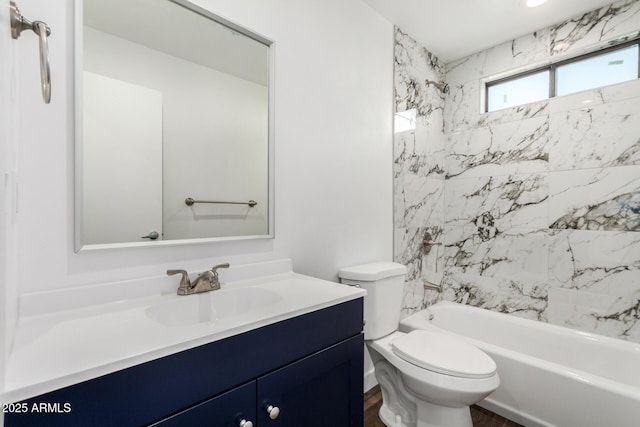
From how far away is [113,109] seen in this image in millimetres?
1070

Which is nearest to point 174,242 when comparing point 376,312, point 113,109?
point 113,109

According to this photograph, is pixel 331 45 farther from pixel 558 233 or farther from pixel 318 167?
pixel 558 233

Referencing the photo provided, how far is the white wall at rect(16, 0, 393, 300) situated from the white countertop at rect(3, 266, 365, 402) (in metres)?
0.12

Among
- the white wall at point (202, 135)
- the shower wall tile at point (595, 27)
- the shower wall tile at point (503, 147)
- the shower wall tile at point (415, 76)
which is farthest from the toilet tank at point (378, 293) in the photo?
the shower wall tile at point (595, 27)

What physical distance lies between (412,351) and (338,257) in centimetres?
64

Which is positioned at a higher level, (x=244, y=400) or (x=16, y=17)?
(x=16, y=17)

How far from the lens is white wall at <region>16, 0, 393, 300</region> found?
2.99 feet

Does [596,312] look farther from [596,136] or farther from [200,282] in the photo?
[200,282]

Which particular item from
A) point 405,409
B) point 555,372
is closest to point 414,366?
point 405,409

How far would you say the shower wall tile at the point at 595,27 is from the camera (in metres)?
1.92

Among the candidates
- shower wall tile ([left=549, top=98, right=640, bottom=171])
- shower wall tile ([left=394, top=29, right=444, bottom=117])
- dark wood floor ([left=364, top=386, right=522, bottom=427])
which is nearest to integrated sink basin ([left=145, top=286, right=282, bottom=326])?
dark wood floor ([left=364, top=386, right=522, bottom=427])

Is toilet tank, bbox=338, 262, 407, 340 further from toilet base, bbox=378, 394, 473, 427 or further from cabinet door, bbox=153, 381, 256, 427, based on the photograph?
cabinet door, bbox=153, 381, 256, 427

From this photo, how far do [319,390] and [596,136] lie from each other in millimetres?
2418

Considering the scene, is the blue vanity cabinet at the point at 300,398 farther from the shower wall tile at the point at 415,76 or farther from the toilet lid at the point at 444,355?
the shower wall tile at the point at 415,76
